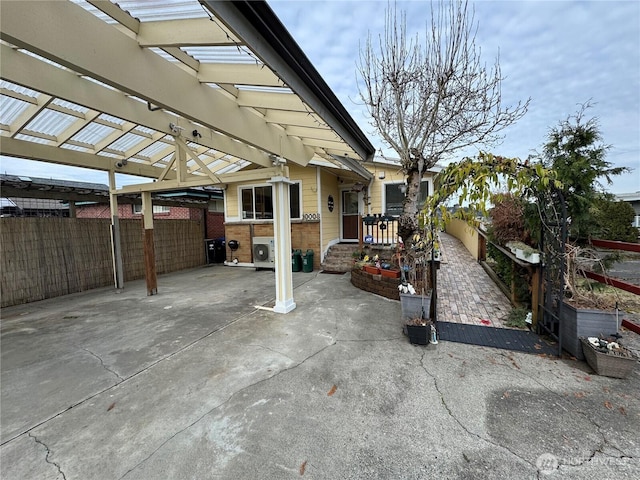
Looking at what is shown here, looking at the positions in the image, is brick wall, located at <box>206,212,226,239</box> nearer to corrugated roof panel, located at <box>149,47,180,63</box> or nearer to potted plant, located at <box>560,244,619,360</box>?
corrugated roof panel, located at <box>149,47,180,63</box>

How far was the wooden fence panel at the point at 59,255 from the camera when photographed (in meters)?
5.58

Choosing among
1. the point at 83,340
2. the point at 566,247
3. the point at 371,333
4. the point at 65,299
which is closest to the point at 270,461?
the point at 371,333

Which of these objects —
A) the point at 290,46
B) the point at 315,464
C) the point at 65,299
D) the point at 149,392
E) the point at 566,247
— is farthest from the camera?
the point at 65,299

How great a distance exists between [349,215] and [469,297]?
5504 mm

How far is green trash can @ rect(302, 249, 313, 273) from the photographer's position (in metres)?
8.30

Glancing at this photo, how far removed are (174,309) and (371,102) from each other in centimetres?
551

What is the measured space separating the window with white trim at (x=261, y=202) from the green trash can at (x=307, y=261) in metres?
1.31

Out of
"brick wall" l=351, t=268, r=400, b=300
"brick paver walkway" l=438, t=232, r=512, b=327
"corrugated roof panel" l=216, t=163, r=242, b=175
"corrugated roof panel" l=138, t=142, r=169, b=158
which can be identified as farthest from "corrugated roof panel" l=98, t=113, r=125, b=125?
"brick paver walkway" l=438, t=232, r=512, b=327

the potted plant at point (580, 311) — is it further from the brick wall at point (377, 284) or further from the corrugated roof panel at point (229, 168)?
the corrugated roof panel at point (229, 168)

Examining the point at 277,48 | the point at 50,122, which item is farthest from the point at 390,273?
the point at 50,122

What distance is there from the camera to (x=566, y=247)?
325 centimetres

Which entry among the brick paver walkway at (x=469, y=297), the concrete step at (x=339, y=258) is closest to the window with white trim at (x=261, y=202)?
the concrete step at (x=339, y=258)

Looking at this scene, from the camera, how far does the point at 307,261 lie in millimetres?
8297

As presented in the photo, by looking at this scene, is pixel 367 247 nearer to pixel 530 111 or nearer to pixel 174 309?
pixel 530 111
